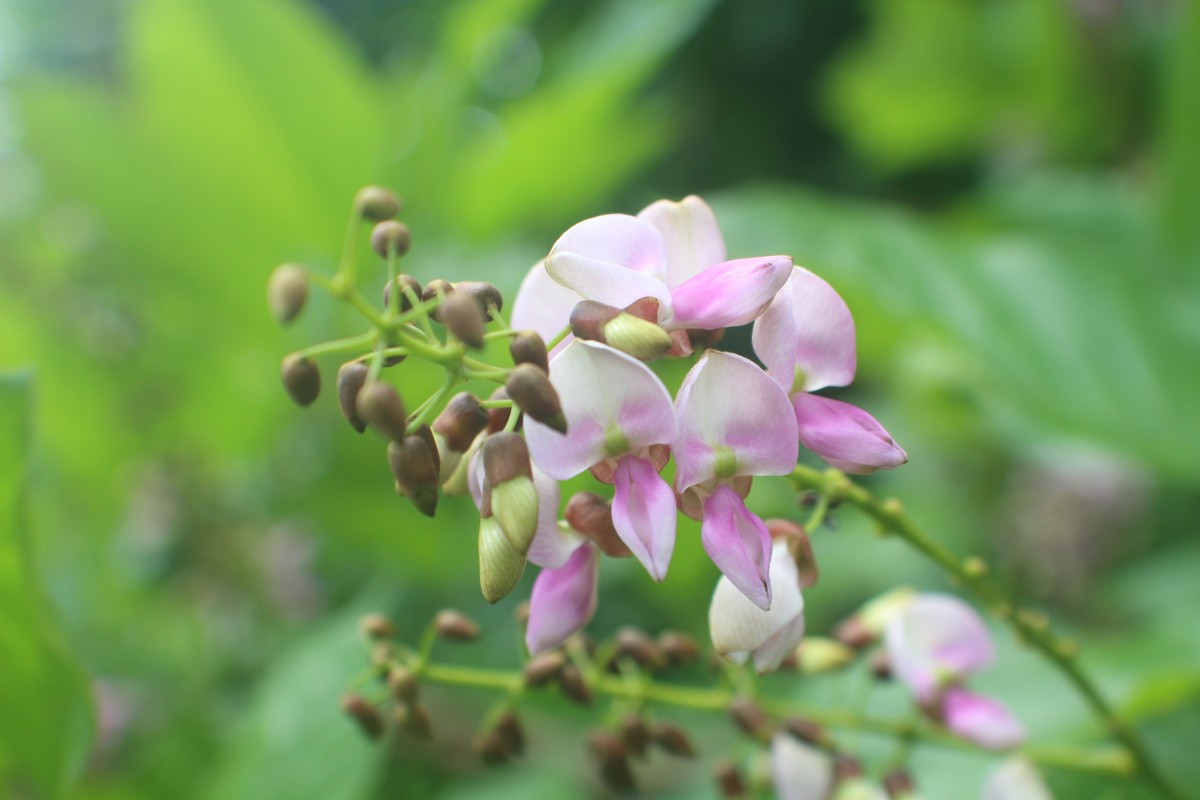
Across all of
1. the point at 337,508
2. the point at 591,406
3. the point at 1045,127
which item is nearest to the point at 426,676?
the point at 591,406

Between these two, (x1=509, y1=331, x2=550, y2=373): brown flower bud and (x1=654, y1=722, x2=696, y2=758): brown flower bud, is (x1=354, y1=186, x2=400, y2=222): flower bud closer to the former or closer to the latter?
(x1=509, y1=331, x2=550, y2=373): brown flower bud

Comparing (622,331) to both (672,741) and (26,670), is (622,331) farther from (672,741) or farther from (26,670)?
(26,670)

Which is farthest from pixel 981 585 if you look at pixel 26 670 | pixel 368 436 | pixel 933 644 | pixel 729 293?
pixel 368 436

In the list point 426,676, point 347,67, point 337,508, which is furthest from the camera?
point 347,67

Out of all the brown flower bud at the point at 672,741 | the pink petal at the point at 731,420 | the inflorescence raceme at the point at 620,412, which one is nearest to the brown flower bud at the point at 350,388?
the inflorescence raceme at the point at 620,412

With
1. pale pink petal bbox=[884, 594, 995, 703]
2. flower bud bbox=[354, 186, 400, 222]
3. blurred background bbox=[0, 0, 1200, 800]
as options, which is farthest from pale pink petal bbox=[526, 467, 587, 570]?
blurred background bbox=[0, 0, 1200, 800]

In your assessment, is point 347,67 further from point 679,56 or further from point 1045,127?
point 679,56
